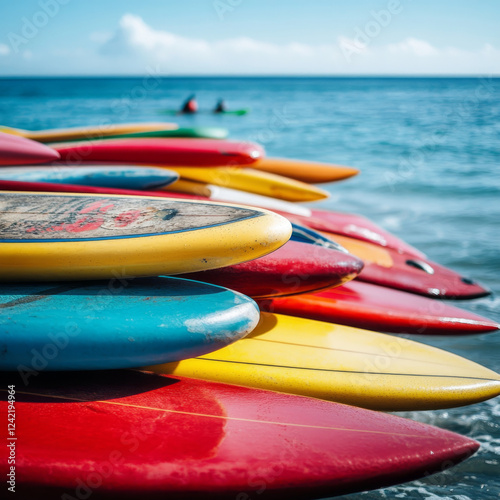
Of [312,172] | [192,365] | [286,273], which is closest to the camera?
[192,365]

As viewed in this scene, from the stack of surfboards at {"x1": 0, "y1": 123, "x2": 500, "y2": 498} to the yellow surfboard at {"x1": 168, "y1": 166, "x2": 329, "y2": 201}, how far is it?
143 cm

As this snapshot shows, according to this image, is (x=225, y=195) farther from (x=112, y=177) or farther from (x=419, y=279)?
(x=419, y=279)

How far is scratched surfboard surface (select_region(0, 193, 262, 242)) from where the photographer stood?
194 centimetres

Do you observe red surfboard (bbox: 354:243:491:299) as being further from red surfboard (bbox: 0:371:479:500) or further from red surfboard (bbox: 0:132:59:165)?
red surfboard (bbox: 0:132:59:165)

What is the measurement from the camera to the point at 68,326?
1.64 m

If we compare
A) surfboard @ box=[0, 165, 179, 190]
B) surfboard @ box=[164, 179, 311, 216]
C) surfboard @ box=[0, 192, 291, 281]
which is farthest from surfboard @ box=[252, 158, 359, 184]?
surfboard @ box=[0, 192, 291, 281]

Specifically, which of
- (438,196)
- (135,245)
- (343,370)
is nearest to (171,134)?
(135,245)

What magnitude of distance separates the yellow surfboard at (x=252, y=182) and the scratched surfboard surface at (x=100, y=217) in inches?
64.1

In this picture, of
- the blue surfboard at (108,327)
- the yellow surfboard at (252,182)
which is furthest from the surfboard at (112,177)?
the blue surfboard at (108,327)

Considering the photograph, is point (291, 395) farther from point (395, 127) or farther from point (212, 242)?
point (395, 127)

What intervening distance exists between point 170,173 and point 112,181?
34 centimetres

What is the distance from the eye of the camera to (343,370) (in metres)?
2.15

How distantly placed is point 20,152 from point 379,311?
2253mm

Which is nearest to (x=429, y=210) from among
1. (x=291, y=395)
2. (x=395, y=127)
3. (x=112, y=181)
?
(x=112, y=181)
